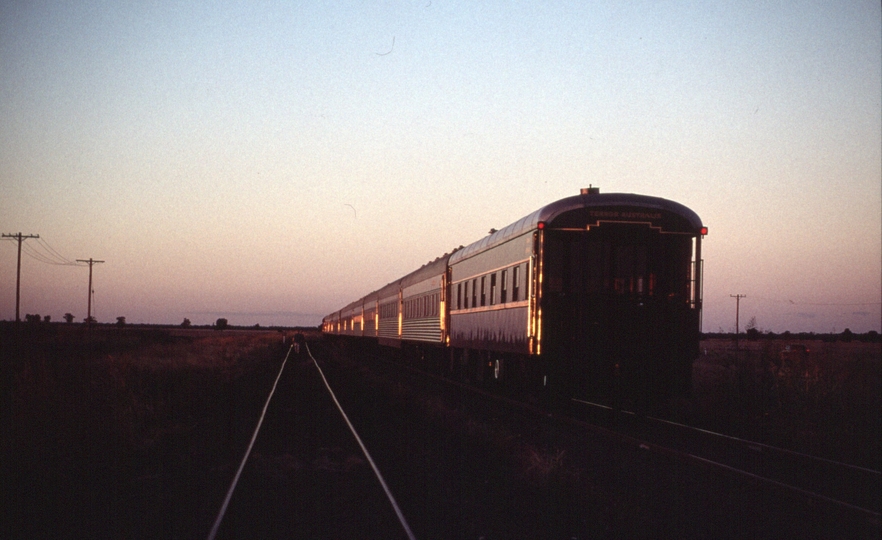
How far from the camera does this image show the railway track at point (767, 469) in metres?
7.25

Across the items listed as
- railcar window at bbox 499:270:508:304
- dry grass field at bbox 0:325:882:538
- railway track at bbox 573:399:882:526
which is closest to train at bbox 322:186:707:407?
railway track at bbox 573:399:882:526

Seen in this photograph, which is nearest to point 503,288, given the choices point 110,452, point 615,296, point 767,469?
point 615,296

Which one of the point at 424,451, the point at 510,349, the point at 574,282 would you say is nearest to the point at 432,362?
the point at 510,349

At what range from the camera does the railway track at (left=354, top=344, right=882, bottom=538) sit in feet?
23.8

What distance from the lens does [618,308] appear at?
13922 millimetres

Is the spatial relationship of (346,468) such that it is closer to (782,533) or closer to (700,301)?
(782,533)

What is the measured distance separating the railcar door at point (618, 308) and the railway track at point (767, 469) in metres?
0.85

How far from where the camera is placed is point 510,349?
16016 mm

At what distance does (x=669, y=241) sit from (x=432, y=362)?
15.8m

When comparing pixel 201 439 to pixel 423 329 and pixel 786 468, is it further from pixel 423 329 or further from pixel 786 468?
pixel 423 329

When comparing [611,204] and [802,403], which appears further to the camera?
[802,403]

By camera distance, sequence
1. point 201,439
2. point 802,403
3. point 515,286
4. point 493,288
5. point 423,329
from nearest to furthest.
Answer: point 201,439
point 802,403
point 515,286
point 493,288
point 423,329

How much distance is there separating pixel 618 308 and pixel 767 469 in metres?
4.82

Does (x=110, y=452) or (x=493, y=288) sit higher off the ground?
(x=493, y=288)
